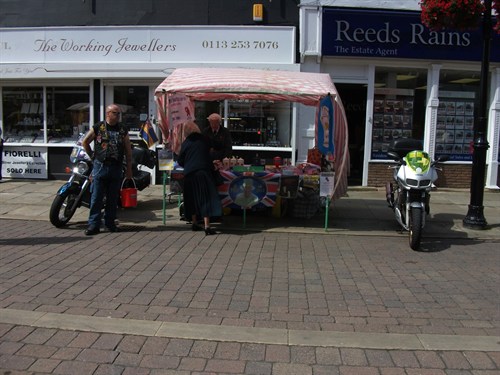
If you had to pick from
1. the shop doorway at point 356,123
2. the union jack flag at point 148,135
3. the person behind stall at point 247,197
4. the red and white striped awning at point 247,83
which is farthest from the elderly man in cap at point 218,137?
the shop doorway at point 356,123

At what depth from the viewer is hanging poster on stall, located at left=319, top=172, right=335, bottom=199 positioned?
7.51 metres

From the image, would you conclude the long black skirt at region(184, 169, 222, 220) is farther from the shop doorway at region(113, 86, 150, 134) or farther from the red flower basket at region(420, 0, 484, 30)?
the shop doorway at region(113, 86, 150, 134)

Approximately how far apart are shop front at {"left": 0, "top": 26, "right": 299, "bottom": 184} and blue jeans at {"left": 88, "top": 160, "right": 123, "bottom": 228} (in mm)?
4607

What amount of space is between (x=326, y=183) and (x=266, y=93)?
168cm

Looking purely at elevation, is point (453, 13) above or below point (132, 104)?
above

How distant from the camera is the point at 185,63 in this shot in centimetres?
1163

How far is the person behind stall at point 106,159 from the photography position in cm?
715

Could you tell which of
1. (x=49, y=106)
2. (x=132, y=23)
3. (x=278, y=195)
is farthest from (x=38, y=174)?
(x=278, y=195)

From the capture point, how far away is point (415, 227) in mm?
6617

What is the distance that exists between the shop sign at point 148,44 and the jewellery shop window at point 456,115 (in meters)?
3.92

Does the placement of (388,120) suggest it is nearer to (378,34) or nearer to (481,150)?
(378,34)

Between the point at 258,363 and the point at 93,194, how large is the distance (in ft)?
15.2

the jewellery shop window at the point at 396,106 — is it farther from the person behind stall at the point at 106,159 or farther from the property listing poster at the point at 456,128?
the person behind stall at the point at 106,159

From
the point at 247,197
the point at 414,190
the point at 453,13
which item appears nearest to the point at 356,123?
the point at 453,13
